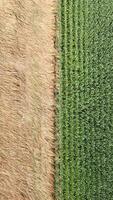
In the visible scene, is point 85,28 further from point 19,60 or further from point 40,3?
point 19,60

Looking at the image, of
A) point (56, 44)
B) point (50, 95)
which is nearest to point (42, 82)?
point (50, 95)

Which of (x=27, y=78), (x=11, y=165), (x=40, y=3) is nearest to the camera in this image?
(x=11, y=165)

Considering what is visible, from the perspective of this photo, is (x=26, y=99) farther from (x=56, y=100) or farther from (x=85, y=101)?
(x=85, y=101)

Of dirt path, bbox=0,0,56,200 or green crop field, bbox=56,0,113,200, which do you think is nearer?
dirt path, bbox=0,0,56,200

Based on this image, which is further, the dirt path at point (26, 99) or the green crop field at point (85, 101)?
the green crop field at point (85, 101)

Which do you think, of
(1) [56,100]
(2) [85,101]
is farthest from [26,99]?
(2) [85,101]
